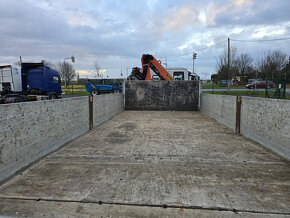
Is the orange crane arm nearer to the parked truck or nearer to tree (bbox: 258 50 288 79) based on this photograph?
the parked truck

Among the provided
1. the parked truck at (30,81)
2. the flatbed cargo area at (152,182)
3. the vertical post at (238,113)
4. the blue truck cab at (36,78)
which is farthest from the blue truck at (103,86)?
the flatbed cargo area at (152,182)

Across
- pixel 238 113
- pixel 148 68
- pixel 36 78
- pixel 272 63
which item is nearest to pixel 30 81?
pixel 36 78

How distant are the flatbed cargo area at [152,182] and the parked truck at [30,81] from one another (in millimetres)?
9856

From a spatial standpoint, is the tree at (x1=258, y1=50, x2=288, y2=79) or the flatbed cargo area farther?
the tree at (x1=258, y1=50, x2=288, y2=79)

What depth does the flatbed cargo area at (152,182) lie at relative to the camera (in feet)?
8.93

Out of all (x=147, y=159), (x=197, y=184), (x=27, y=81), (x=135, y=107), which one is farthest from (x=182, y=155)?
(x=27, y=81)

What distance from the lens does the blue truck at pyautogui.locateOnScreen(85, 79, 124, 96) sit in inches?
1067

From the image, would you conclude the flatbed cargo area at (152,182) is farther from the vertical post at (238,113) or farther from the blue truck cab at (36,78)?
the blue truck cab at (36,78)

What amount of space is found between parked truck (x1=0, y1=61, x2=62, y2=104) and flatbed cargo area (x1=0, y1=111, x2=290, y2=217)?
9856mm

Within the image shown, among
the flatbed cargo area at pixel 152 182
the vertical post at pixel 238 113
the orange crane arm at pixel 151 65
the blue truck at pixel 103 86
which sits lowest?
the flatbed cargo area at pixel 152 182

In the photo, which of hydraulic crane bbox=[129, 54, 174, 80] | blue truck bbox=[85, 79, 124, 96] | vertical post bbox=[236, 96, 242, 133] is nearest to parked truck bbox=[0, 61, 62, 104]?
hydraulic crane bbox=[129, 54, 174, 80]

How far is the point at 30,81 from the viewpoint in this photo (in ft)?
45.5

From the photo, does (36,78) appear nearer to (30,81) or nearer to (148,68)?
(30,81)

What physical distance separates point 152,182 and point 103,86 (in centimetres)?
2509
